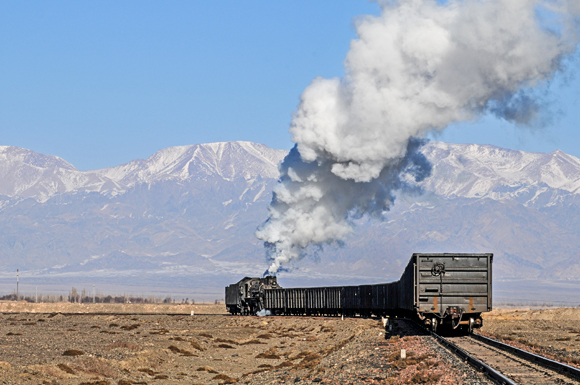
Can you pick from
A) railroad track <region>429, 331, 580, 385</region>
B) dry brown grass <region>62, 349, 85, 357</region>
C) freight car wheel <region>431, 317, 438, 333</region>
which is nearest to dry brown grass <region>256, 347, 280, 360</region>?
freight car wheel <region>431, 317, 438, 333</region>

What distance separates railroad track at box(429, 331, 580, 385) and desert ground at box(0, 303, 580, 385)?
548mm

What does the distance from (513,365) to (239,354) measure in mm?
22427

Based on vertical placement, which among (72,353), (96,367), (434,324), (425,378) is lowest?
(96,367)

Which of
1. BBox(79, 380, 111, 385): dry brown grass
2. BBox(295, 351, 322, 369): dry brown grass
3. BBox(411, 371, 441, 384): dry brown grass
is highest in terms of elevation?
BBox(411, 371, 441, 384): dry brown grass

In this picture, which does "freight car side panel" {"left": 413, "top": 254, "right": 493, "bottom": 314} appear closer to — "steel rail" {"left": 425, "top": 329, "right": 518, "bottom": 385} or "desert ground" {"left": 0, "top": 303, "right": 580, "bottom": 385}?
"desert ground" {"left": 0, "top": 303, "right": 580, "bottom": 385}

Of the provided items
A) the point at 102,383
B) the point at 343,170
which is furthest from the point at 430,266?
the point at 343,170

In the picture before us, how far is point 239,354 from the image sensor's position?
4766 cm

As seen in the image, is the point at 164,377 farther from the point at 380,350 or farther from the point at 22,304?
the point at 22,304

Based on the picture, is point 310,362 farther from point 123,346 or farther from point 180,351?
point 123,346

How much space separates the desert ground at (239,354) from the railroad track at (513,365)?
548mm

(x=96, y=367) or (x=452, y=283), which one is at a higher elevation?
(x=452, y=283)

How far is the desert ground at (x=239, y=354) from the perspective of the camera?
29266 millimetres

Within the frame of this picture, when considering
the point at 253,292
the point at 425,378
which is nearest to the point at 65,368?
the point at 425,378

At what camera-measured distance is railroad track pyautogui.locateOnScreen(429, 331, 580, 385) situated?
24500mm
